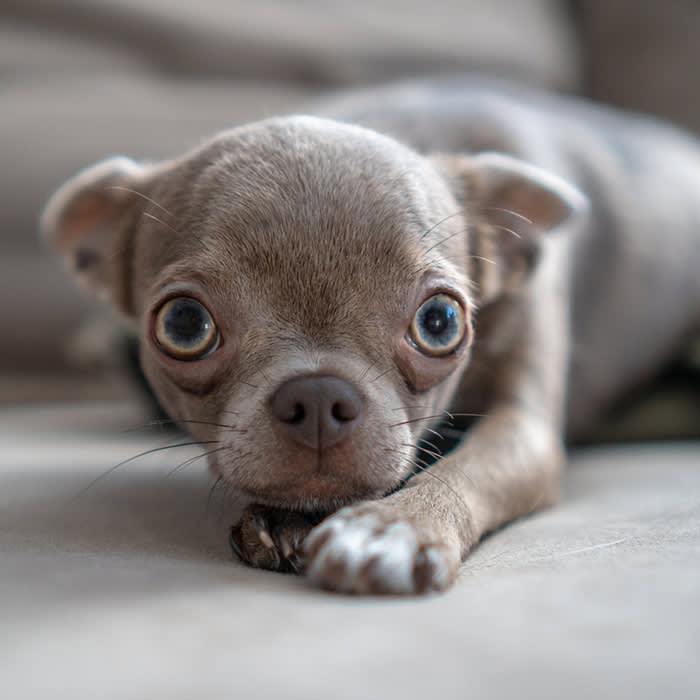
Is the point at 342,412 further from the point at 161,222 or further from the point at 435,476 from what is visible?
the point at 161,222

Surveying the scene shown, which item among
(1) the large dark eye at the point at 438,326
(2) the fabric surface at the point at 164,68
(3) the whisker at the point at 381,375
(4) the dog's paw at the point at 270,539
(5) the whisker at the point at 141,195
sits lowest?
(4) the dog's paw at the point at 270,539

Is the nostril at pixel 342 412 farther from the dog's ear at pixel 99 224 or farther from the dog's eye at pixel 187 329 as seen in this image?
the dog's ear at pixel 99 224

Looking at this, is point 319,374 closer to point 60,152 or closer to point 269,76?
point 60,152

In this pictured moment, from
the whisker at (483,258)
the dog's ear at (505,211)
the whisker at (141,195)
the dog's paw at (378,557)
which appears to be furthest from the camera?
the dog's ear at (505,211)

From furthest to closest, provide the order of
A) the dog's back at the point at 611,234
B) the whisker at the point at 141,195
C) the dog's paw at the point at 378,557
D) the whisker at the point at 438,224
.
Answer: the dog's back at the point at 611,234, the whisker at the point at 141,195, the whisker at the point at 438,224, the dog's paw at the point at 378,557

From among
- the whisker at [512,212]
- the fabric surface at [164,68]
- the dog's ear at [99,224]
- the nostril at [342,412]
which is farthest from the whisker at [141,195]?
the fabric surface at [164,68]

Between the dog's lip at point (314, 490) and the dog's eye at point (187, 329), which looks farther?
the dog's eye at point (187, 329)

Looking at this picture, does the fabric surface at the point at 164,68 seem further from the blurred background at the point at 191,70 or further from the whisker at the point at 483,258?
the whisker at the point at 483,258

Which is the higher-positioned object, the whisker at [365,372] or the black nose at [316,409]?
the whisker at [365,372]
